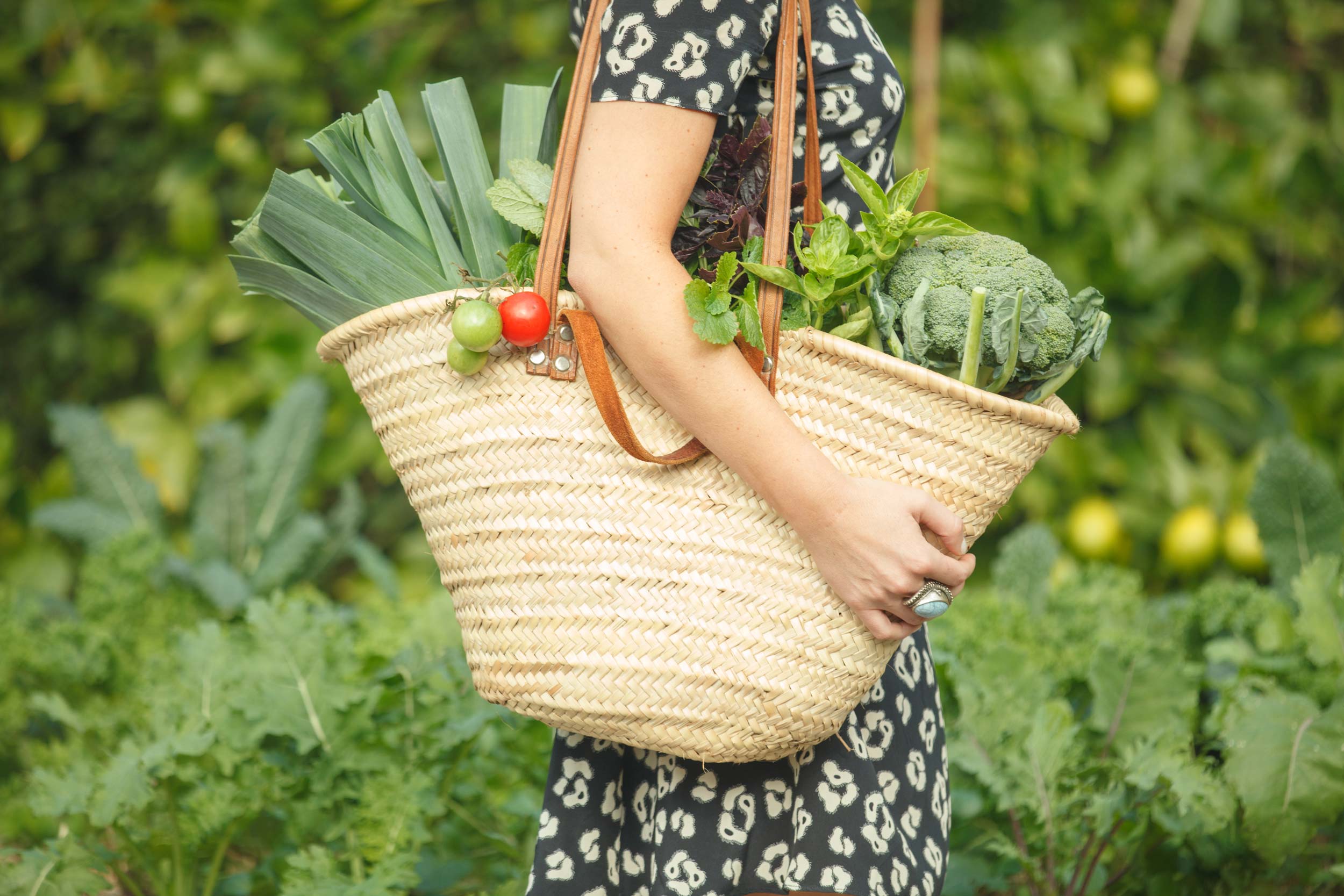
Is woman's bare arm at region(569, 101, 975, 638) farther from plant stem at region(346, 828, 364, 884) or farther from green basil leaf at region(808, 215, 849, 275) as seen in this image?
plant stem at region(346, 828, 364, 884)

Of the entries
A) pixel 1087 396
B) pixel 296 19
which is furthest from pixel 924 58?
pixel 296 19

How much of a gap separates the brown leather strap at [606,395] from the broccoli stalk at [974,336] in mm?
200

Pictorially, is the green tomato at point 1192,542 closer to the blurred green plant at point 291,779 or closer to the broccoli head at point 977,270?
the blurred green plant at point 291,779

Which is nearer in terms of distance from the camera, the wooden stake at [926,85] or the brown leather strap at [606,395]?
the brown leather strap at [606,395]

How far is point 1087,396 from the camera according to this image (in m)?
2.47

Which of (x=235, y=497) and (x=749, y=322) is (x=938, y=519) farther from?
(x=235, y=497)

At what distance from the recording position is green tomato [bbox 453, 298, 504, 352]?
0.76 m

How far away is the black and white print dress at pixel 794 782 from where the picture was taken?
815 mm

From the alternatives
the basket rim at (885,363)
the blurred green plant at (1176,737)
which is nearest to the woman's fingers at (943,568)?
the basket rim at (885,363)

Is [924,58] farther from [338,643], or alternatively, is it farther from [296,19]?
[338,643]

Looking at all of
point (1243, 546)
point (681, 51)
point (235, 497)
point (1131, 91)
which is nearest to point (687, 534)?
point (681, 51)

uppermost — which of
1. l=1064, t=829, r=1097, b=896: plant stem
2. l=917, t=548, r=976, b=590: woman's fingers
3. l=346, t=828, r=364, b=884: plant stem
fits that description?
l=917, t=548, r=976, b=590: woman's fingers

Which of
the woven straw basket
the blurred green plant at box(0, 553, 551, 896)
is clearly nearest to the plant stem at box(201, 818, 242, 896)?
the blurred green plant at box(0, 553, 551, 896)

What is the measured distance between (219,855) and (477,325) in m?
1.02
